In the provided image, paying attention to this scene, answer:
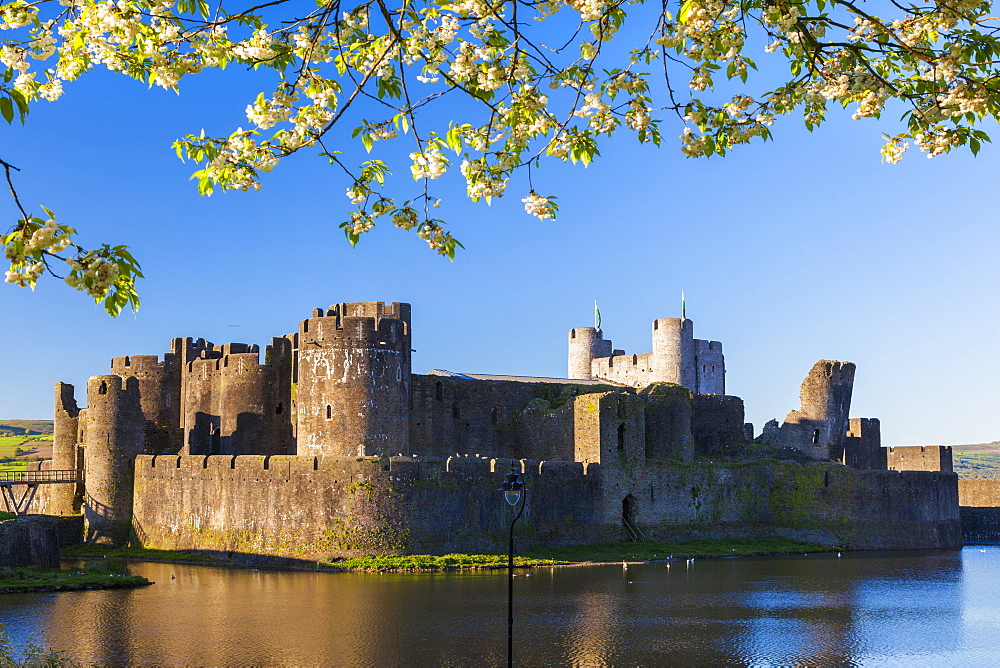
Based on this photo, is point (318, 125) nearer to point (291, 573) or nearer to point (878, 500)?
point (291, 573)

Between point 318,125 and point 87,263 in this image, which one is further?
point 318,125

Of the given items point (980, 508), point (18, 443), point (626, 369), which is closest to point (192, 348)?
point (626, 369)

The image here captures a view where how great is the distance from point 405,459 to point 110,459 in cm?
1525

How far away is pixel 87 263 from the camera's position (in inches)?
335

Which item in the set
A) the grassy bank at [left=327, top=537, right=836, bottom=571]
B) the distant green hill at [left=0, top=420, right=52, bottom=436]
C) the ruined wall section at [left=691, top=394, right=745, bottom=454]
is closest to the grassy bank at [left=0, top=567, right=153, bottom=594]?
the grassy bank at [left=327, top=537, right=836, bottom=571]

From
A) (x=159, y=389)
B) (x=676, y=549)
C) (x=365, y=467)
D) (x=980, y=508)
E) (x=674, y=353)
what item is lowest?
(x=676, y=549)

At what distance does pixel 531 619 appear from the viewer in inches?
1117

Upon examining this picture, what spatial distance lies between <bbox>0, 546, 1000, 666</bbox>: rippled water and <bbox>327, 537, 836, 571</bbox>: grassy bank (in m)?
1.72

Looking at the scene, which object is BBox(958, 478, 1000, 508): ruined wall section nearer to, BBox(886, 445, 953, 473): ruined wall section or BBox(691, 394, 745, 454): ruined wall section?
BBox(886, 445, 953, 473): ruined wall section

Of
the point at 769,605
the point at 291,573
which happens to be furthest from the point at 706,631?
the point at 291,573

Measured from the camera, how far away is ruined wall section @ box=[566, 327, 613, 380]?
77312 mm

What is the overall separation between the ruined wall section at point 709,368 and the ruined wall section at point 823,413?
37.1 ft

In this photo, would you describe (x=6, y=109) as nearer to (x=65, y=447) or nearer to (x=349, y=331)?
(x=349, y=331)

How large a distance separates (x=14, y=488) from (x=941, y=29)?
58.9 meters
